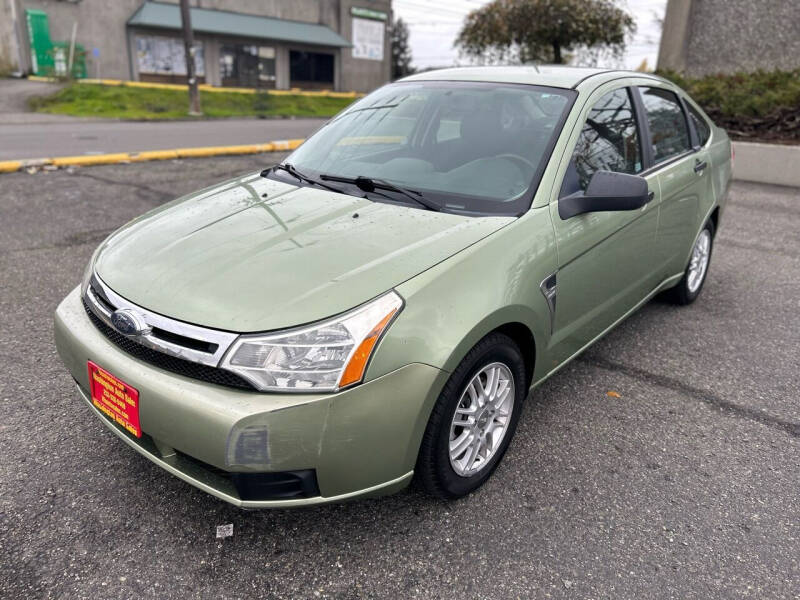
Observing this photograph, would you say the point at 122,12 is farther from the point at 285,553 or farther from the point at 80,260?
the point at 285,553

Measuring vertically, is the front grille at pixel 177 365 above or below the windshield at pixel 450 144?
below

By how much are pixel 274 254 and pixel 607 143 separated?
1.87 meters

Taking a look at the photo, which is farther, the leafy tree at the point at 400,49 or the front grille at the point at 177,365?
the leafy tree at the point at 400,49

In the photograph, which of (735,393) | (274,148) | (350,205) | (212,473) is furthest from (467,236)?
(274,148)

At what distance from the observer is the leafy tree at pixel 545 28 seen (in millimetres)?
26484

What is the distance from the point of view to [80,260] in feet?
16.3

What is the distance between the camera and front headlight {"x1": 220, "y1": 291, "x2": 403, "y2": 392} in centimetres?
189

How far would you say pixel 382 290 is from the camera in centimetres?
204

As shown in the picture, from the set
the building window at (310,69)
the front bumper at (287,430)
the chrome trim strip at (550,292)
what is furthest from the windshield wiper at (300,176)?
the building window at (310,69)

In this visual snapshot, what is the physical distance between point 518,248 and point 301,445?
3.69ft

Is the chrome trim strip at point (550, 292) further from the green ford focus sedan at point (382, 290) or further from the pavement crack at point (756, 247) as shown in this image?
the pavement crack at point (756, 247)

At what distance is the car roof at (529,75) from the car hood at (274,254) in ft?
3.66

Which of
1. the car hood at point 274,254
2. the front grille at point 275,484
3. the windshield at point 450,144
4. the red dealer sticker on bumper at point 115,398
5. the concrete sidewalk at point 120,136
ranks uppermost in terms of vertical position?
the windshield at point 450,144

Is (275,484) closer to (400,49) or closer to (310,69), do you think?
(310,69)
